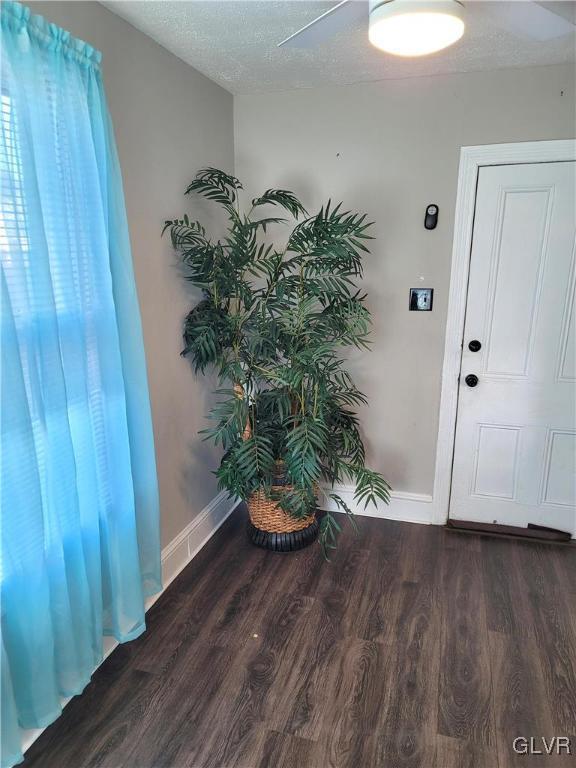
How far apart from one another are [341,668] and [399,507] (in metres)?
1.24

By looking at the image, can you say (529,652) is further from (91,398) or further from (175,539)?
(91,398)

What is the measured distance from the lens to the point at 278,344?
234 cm

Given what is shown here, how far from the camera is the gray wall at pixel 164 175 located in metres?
1.86

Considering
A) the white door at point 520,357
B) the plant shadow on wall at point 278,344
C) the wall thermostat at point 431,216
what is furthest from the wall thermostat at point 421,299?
the plant shadow on wall at point 278,344

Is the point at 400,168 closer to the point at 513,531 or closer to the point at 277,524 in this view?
the point at 277,524

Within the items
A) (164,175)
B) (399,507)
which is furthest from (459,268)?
(164,175)

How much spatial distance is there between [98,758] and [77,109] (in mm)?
2008

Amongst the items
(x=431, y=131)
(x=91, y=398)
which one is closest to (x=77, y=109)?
(x=91, y=398)

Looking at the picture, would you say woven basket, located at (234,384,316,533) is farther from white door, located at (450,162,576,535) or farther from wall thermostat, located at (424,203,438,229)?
wall thermostat, located at (424,203,438,229)

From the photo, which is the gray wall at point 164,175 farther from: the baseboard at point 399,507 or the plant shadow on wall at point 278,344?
the baseboard at point 399,507

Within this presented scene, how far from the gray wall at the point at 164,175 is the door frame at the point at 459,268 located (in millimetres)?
1309

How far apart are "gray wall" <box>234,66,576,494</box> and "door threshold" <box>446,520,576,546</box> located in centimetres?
28

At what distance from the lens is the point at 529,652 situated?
1993 mm

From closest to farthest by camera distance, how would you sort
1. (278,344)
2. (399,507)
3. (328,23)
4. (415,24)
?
(415,24), (328,23), (278,344), (399,507)
